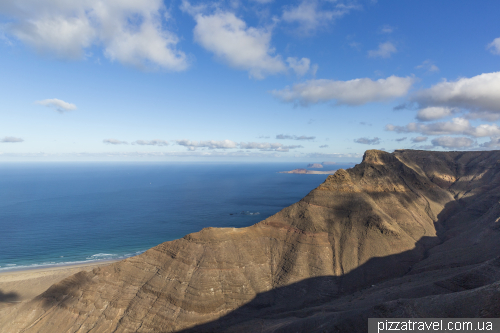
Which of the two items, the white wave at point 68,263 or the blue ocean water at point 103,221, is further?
the blue ocean water at point 103,221

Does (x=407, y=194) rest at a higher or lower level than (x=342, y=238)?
higher

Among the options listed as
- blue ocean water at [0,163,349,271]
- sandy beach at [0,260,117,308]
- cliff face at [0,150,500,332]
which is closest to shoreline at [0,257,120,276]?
sandy beach at [0,260,117,308]

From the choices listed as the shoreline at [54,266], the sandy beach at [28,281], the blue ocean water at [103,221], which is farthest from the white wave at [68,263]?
the sandy beach at [28,281]

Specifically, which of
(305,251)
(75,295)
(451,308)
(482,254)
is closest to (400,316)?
(451,308)

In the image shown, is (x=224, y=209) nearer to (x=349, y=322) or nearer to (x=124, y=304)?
(x=124, y=304)

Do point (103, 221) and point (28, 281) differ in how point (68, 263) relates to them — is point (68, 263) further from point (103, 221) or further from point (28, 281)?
point (103, 221)

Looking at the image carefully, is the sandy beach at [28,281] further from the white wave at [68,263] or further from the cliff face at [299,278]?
the cliff face at [299,278]
